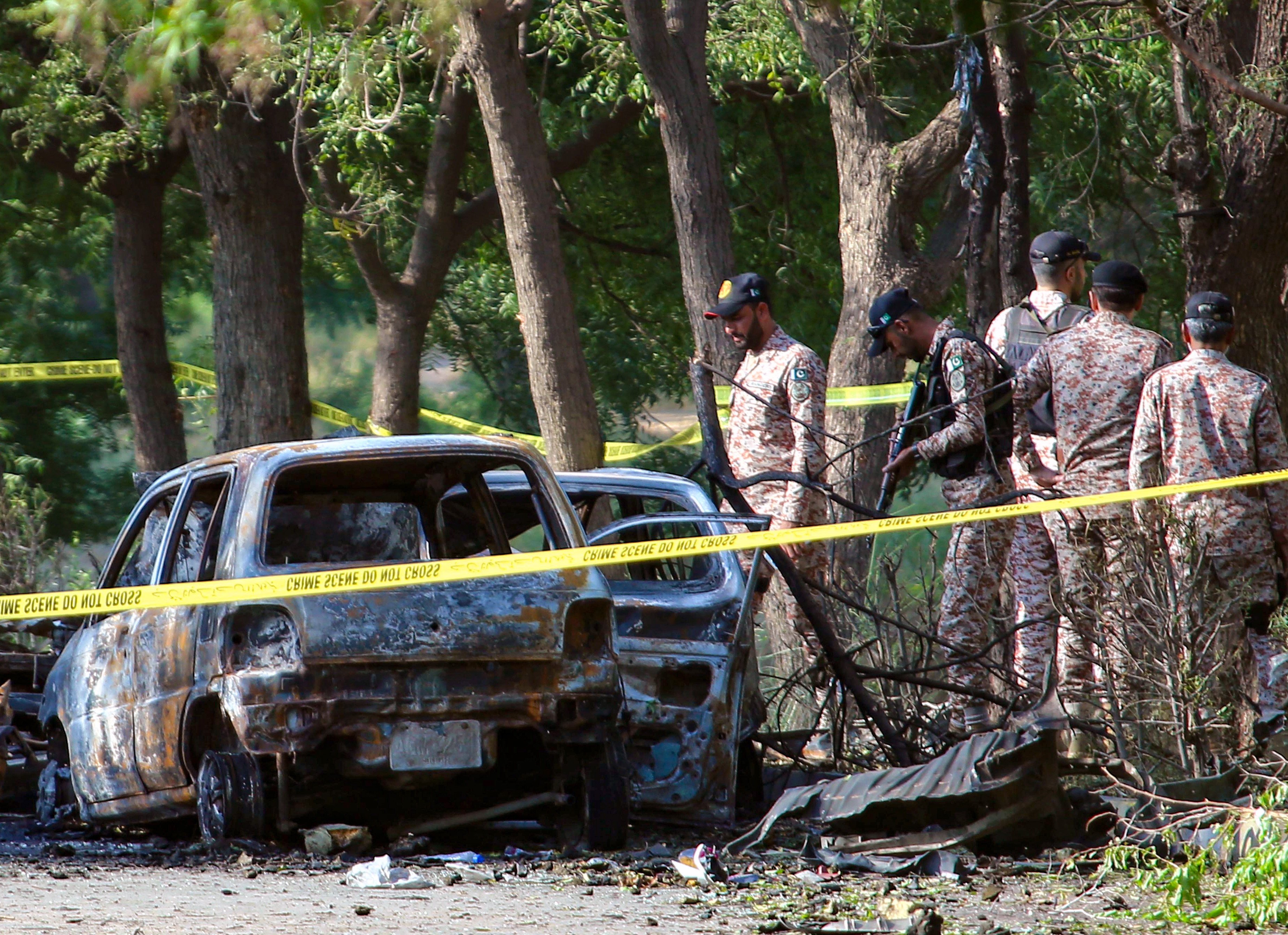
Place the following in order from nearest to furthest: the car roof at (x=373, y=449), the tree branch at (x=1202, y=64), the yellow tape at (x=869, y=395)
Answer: the tree branch at (x=1202, y=64), the car roof at (x=373, y=449), the yellow tape at (x=869, y=395)

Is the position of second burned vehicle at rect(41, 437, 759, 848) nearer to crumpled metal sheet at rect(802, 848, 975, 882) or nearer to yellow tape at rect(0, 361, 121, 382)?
crumpled metal sheet at rect(802, 848, 975, 882)

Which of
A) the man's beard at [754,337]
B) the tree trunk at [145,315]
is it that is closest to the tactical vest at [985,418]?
the man's beard at [754,337]

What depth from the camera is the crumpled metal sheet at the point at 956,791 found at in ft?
18.6

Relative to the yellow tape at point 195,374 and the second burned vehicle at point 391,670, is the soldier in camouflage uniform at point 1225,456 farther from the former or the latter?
the yellow tape at point 195,374

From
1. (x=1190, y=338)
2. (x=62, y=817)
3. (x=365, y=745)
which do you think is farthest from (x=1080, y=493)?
(x=62, y=817)

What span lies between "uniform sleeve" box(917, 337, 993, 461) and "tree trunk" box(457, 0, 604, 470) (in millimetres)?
4236

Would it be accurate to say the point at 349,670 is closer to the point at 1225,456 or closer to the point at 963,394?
the point at 963,394

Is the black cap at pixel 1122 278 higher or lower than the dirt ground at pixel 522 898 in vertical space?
higher

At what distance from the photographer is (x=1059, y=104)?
1703 centimetres

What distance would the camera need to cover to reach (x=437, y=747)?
6.04 m

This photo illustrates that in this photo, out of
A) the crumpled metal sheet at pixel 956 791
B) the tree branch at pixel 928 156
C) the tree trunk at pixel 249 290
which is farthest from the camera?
the tree trunk at pixel 249 290

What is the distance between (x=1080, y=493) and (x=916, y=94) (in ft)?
37.2

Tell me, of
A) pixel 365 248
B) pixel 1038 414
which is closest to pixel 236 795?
pixel 1038 414

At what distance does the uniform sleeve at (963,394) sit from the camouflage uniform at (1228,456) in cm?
76
